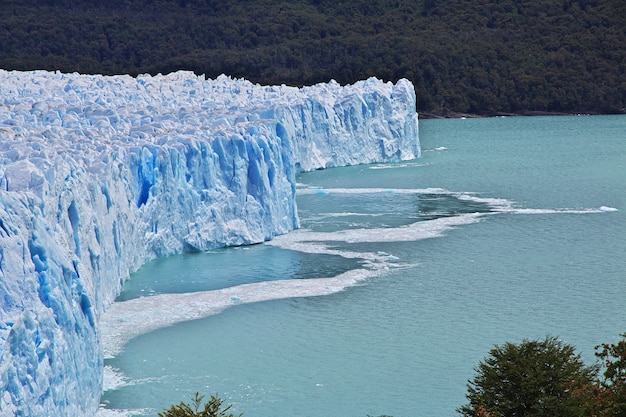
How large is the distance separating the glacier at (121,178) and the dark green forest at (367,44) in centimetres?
2155

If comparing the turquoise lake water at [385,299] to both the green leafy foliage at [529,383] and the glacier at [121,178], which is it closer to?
A: the glacier at [121,178]

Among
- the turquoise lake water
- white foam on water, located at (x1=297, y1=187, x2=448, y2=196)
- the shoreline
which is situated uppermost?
the shoreline

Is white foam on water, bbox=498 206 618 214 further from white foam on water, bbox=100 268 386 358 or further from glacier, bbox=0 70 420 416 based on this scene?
white foam on water, bbox=100 268 386 358

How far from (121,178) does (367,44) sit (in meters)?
48.7

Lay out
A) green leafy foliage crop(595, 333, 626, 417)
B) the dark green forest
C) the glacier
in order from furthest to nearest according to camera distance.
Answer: the dark green forest, the glacier, green leafy foliage crop(595, 333, 626, 417)

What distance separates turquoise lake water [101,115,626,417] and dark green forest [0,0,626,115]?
31.4m

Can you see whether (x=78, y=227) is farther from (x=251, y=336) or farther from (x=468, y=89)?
(x=468, y=89)

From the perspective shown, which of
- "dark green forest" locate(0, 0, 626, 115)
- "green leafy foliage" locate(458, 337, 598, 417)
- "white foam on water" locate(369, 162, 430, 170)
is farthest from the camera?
"dark green forest" locate(0, 0, 626, 115)

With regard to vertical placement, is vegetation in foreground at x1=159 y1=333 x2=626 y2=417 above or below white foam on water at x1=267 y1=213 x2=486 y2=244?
above

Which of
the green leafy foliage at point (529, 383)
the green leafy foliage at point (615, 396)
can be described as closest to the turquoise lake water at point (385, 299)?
the green leafy foliage at point (529, 383)

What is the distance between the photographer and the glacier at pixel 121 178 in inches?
Result: 421

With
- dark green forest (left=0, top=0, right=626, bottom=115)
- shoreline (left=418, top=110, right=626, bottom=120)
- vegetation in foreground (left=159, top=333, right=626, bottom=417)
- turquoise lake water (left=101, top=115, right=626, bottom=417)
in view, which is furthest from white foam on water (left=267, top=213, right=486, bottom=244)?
shoreline (left=418, top=110, right=626, bottom=120)

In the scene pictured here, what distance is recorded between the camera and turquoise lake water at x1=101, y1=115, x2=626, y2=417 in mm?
13062

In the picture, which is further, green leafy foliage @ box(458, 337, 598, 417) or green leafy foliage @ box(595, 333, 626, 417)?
green leafy foliage @ box(458, 337, 598, 417)
